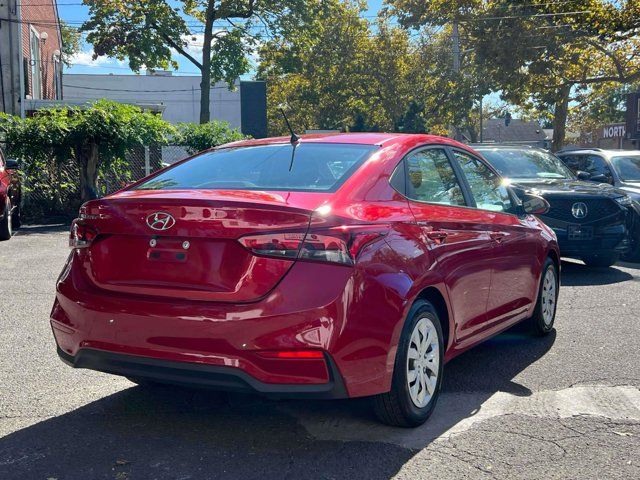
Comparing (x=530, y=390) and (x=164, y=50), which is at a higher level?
(x=164, y=50)

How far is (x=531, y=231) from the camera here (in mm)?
6043

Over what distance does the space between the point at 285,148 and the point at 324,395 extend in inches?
68.4

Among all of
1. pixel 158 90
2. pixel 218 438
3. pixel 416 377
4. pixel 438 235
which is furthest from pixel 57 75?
pixel 416 377

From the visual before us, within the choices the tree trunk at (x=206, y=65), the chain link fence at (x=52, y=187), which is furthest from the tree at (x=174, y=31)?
the chain link fence at (x=52, y=187)

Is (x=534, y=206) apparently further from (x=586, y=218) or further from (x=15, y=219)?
(x=15, y=219)

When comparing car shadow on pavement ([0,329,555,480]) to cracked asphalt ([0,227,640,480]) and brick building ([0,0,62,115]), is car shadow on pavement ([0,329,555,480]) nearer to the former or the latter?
cracked asphalt ([0,227,640,480])

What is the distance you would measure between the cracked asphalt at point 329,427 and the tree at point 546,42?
66.7 ft

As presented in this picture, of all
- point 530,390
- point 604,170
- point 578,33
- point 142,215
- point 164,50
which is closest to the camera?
point 142,215

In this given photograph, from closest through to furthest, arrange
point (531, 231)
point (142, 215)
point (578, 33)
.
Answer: point (142, 215)
point (531, 231)
point (578, 33)

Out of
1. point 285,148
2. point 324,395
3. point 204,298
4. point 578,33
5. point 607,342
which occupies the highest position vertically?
point 578,33

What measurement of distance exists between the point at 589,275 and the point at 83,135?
417 inches

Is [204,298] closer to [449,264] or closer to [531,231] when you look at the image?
[449,264]

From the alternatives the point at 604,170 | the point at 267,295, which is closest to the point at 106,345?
the point at 267,295

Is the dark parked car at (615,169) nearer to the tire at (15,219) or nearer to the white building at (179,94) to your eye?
the tire at (15,219)
